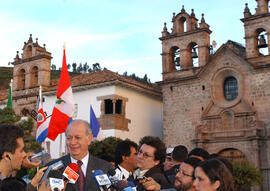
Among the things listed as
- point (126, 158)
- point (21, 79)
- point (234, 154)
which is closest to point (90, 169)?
point (126, 158)

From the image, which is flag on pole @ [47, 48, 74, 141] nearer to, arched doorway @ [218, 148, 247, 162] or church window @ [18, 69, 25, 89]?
arched doorway @ [218, 148, 247, 162]

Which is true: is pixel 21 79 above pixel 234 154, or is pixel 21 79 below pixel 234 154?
above

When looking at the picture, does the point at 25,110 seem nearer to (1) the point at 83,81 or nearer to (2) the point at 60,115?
(1) the point at 83,81

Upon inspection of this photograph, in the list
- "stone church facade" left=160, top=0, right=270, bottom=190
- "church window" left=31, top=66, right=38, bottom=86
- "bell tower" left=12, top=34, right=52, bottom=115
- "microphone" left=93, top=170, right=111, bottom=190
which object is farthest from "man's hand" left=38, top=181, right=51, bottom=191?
"church window" left=31, top=66, right=38, bottom=86

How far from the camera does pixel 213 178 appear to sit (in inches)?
147

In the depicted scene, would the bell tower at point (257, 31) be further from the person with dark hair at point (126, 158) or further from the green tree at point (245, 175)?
the person with dark hair at point (126, 158)

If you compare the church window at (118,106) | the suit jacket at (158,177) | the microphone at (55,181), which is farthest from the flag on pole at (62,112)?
the microphone at (55,181)

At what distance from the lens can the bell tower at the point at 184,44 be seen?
23.0 m

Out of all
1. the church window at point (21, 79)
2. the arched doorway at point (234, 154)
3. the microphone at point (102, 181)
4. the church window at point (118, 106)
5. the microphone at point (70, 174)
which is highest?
the church window at point (21, 79)

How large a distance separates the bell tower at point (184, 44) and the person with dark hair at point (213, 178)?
19461 millimetres

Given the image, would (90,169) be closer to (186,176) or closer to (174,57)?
(186,176)

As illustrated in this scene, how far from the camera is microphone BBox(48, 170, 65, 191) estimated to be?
3057 millimetres

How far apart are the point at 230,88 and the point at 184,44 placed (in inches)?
160

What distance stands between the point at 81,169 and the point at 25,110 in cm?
2540
